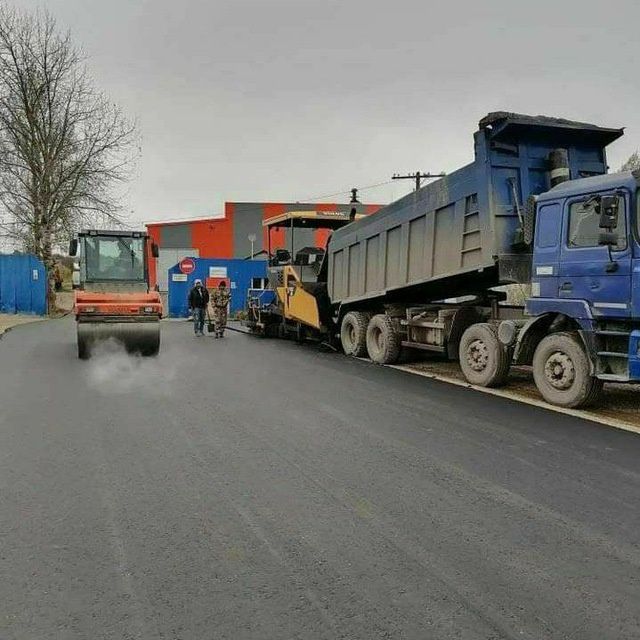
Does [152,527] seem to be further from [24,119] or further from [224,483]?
[24,119]

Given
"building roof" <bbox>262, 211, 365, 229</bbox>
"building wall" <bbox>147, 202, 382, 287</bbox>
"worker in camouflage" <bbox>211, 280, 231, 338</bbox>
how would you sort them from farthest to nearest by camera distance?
"building wall" <bbox>147, 202, 382, 287</bbox> < "worker in camouflage" <bbox>211, 280, 231, 338</bbox> < "building roof" <bbox>262, 211, 365, 229</bbox>

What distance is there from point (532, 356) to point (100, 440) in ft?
17.5

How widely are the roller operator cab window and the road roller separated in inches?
294

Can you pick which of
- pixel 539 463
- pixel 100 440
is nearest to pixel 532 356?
pixel 539 463

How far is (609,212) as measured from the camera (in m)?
6.48

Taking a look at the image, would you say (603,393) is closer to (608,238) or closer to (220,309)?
(608,238)

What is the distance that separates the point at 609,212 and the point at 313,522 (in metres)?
4.72

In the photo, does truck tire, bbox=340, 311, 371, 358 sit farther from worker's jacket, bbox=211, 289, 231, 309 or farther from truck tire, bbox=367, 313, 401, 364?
worker's jacket, bbox=211, 289, 231, 309

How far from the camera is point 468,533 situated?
12.0 feet

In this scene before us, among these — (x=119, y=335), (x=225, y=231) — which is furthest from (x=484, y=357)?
(x=225, y=231)

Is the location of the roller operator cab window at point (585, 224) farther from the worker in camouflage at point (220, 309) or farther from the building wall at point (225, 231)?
the building wall at point (225, 231)

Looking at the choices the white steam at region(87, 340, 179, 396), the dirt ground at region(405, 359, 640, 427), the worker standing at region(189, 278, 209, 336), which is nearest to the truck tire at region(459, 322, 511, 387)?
the dirt ground at region(405, 359, 640, 427)

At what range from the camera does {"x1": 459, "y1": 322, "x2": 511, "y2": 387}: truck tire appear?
27.7 feet

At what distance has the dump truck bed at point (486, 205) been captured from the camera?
8.27 m
